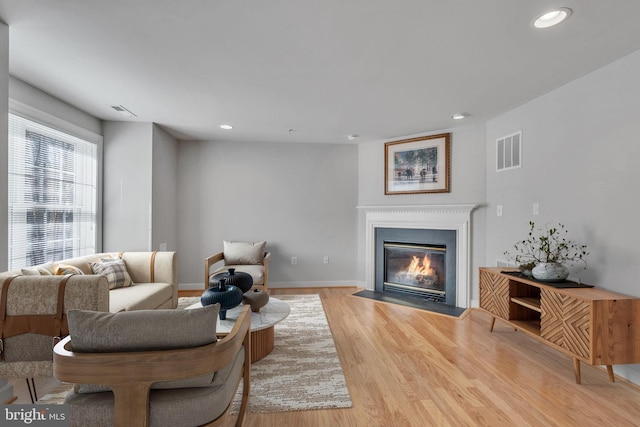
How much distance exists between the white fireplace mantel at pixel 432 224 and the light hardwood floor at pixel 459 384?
31.3 inches

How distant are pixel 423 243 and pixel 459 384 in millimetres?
2405

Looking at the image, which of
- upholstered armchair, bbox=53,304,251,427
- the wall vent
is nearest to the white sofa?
upholstered armchair, bbox=53,304,251,427

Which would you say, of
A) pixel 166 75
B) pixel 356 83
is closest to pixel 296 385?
pixel 356 83

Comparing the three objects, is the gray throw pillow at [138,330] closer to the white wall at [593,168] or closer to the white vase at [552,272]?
the white vase at [552,272]

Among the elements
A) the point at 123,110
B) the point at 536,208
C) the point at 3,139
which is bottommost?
the point at 536,208

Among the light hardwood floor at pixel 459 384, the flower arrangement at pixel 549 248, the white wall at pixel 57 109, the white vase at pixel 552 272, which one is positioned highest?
the white wall at pixel 57 109

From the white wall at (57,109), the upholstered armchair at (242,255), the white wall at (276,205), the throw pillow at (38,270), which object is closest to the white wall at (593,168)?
the white wall at (276,205)

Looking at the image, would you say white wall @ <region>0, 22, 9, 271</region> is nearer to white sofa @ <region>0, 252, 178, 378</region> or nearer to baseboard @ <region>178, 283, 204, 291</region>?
white sofa @ <region>0, 252, 178, 378</region>

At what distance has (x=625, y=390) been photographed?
2.12 m

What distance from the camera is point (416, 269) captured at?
4.50 meters

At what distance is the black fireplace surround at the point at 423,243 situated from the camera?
4121 millimetres

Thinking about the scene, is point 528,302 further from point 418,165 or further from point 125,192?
point 125,192

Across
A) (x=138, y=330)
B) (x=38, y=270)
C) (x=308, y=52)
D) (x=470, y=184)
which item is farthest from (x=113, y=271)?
(x=470, y=184)

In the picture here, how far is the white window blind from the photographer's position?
2674mm
